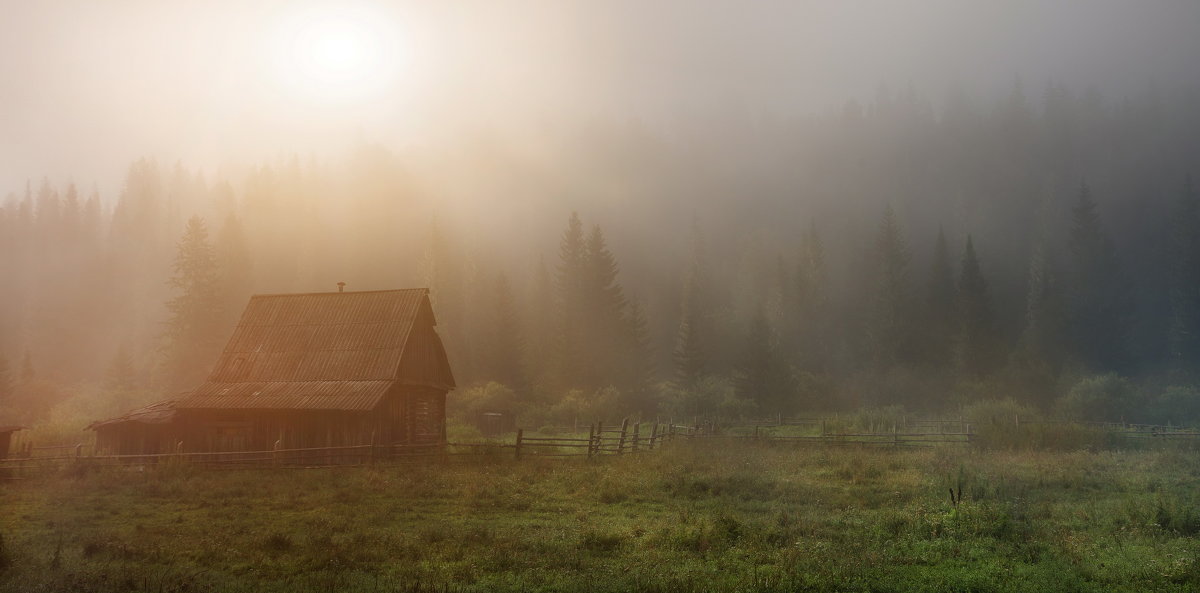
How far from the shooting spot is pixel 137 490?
2598cm

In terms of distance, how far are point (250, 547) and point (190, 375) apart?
62997 mm

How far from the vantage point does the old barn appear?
119ft

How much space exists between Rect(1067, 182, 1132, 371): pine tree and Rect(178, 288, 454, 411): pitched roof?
249 feet

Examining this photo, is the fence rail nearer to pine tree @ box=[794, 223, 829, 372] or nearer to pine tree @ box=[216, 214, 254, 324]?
pine tree @ box=[216, 214, 254, 324]

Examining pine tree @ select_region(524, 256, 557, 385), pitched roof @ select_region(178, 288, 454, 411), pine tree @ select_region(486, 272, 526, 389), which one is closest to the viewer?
pitched roof @ select_region(178, 288, 454, 411)

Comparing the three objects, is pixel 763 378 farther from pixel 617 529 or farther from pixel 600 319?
pixel 617 529

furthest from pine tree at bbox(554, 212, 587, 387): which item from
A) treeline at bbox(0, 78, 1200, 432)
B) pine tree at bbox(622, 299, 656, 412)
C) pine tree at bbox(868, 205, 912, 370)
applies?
pine tree at bbox(868, 205, 912, 370)

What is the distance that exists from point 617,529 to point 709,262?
99074mm

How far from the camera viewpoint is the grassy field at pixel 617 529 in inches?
550

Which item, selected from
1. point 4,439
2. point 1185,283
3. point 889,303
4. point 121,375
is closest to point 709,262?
point 889,303

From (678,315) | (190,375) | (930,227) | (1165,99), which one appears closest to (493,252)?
(678,315)

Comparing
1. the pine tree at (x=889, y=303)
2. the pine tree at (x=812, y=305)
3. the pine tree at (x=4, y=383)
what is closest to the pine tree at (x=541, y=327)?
the pine tree at (x=812, y=305)

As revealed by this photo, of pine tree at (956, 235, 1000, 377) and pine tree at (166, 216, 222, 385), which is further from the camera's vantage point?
pine tree at (956, 235, 1000, 377)

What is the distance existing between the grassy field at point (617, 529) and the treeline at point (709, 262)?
1472 inches
